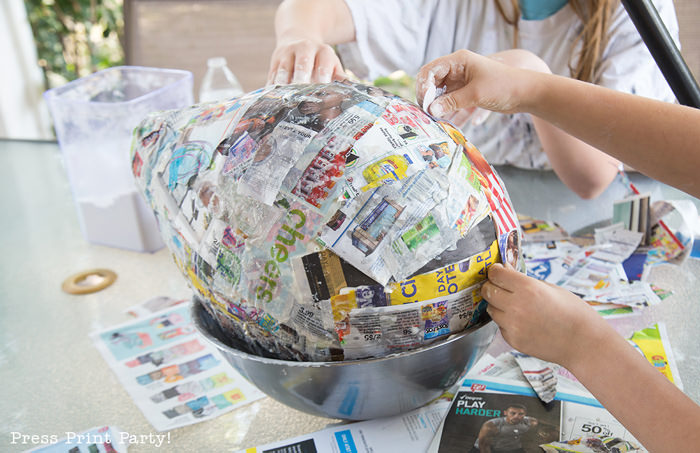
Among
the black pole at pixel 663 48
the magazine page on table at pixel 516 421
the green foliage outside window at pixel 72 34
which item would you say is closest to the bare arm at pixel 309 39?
the black pole at pixel 663 48

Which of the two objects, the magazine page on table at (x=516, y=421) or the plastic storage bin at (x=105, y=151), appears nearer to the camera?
the magazine page on table at (x=516, y=421)

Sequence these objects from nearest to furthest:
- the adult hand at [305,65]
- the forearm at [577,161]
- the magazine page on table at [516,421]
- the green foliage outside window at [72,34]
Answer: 1. the magazine page on table at [516,421]
2. the adult hand at [305,65]
3. the forearm at [577,161]
4. the green foliage outside window at [72,34]

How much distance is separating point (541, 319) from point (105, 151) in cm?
102

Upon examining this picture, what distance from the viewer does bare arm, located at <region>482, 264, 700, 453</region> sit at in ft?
2.07

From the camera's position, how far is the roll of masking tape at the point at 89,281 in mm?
1152

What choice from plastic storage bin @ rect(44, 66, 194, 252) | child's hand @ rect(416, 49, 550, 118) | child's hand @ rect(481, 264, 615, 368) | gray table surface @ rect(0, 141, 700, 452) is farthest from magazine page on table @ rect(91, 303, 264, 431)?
child's hand @ rect(416, 49, 550, 118)

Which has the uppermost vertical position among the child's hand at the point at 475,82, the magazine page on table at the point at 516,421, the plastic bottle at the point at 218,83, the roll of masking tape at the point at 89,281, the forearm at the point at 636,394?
the child's hand at the point at 475,82

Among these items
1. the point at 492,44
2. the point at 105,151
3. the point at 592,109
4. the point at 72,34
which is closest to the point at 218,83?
the point at 105,151

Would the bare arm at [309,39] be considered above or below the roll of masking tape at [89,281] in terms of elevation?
above

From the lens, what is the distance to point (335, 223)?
0.62 meters

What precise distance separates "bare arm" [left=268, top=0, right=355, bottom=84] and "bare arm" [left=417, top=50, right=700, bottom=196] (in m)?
0.22

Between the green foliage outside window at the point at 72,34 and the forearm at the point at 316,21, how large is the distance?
242cm

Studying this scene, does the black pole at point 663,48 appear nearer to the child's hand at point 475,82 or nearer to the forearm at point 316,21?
the child's hand at point 475,82

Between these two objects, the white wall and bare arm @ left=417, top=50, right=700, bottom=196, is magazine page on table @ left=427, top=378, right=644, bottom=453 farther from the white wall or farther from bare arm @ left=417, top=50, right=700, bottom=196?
the white wall
